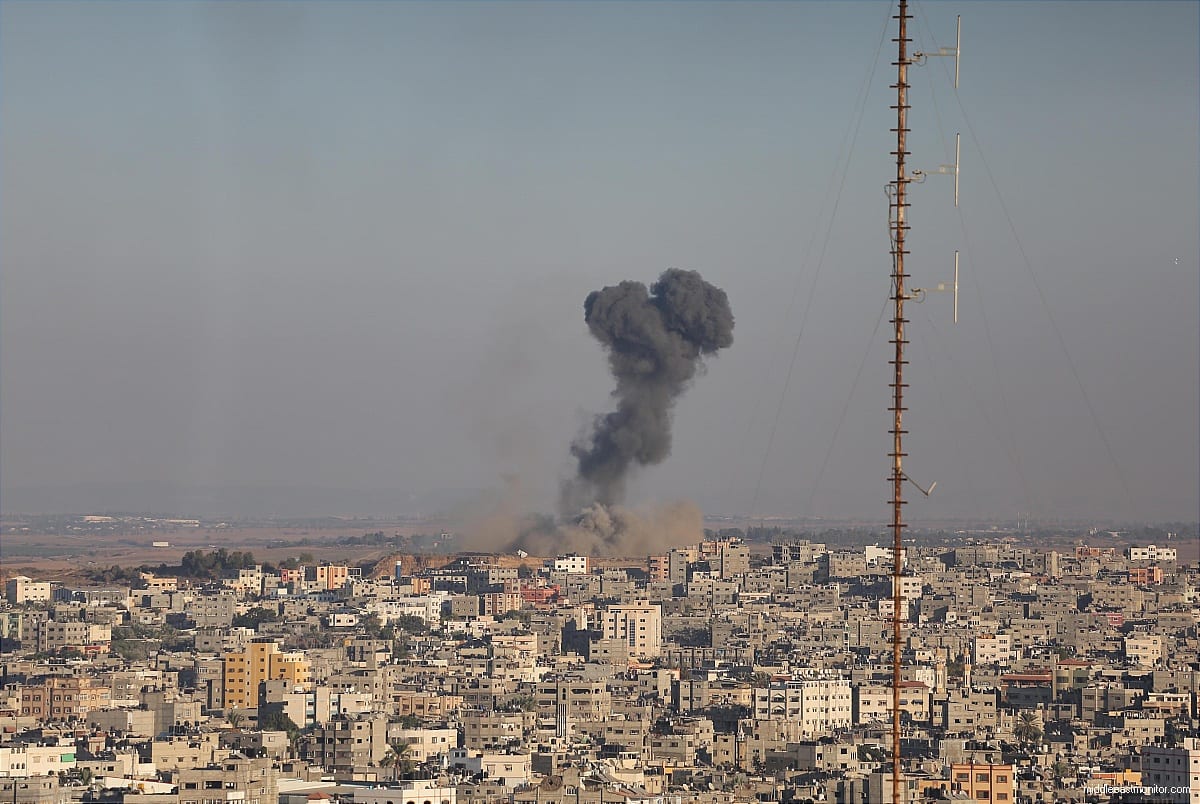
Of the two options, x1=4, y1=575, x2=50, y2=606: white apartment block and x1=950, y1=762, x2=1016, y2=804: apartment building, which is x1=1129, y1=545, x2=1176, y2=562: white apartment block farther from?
x1=950, y1=762, x2=1016, y2=804: apartment building

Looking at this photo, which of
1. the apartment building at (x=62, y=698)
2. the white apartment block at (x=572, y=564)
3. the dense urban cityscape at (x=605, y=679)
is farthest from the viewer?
the white apartment block at (x=572, y=564)

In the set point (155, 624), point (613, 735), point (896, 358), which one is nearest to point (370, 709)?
point (613, 735)

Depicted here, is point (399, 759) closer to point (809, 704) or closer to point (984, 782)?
point (984, 782)

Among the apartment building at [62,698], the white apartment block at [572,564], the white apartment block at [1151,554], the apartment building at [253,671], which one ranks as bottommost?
Result: the apartment building at [62,698]

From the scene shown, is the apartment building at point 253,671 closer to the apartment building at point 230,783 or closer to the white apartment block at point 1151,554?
the apartment building at point 230,783

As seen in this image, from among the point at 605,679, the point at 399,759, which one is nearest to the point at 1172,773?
the point at 399,759

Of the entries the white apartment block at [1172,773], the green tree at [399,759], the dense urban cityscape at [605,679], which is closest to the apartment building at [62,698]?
the dense urban cityscape at [605,679]
